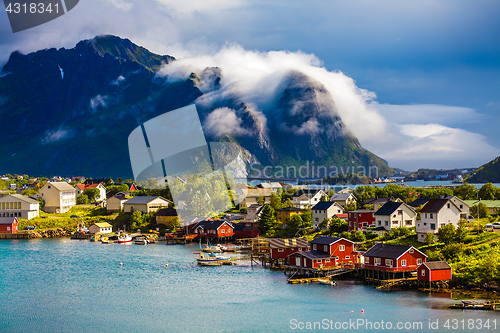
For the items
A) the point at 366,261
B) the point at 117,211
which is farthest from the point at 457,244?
the point at 117,211

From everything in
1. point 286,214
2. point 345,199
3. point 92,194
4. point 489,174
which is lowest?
point 286,214

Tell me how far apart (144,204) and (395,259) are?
49338 mm

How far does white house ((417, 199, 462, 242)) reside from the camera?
41688 millimetres

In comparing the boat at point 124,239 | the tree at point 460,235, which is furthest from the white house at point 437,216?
the boat at point 124,239

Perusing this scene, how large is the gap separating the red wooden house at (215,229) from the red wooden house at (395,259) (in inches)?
1084

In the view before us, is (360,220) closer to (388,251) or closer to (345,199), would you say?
(388,251)

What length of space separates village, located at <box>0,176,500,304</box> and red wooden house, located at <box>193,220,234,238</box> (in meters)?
0.13

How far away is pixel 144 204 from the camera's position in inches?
2886

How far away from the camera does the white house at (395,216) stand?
45.0 meters

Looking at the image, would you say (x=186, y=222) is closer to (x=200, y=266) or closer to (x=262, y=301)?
(x=200, y=266)

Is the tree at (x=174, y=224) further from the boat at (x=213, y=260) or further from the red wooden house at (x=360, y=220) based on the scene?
the red wooden house at (x=360, y=220)

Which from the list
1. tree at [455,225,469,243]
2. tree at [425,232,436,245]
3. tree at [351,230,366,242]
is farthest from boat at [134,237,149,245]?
tree at [455,225,469,243]

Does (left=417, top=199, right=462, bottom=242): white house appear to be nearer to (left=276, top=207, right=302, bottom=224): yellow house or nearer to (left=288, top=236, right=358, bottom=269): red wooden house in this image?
(left=288, top=236, right=358, bottom=269): red wooden house

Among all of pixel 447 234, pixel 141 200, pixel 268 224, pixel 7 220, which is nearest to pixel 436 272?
pixel 447 234
